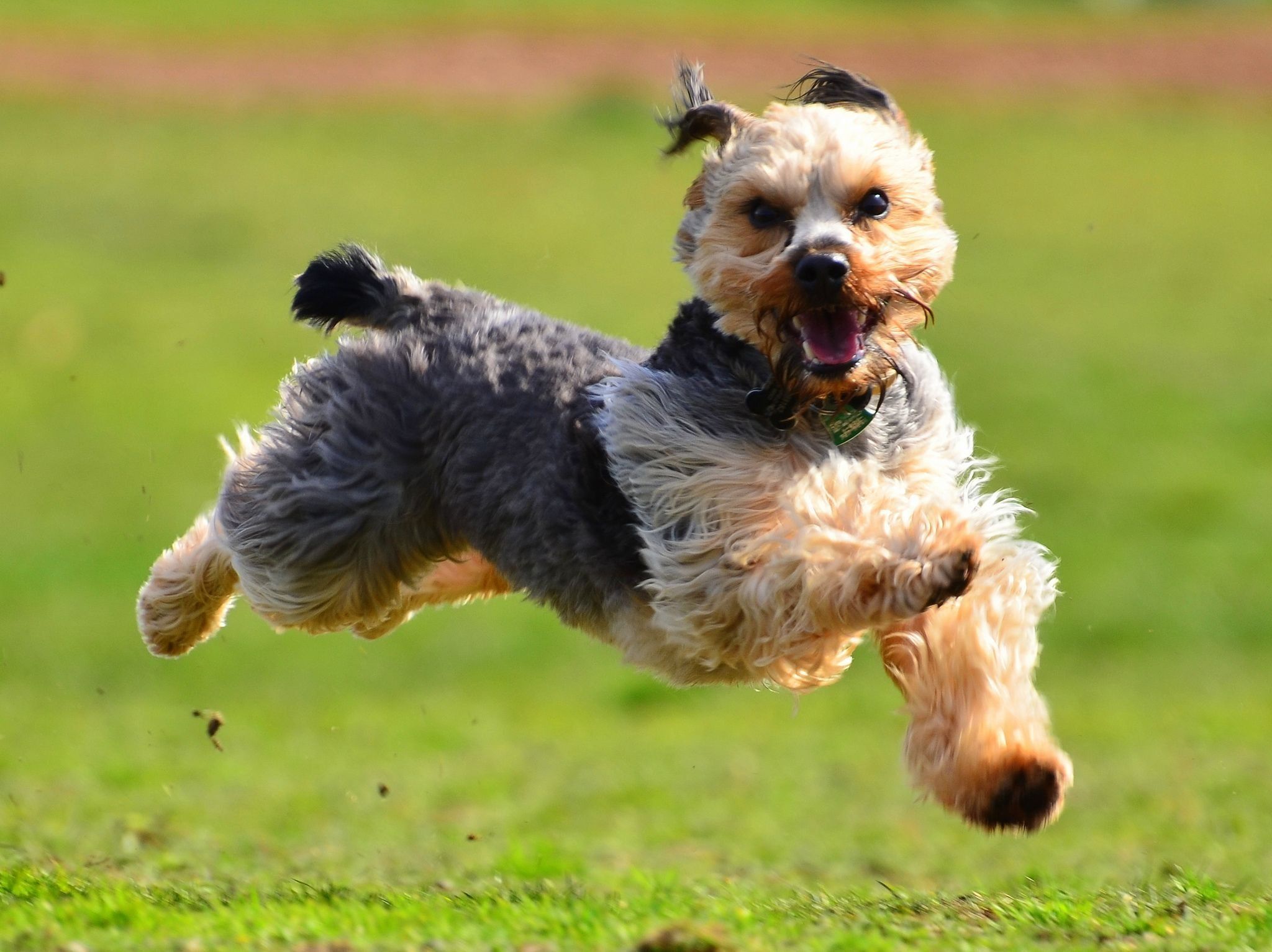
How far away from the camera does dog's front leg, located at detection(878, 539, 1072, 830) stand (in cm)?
Result: 543

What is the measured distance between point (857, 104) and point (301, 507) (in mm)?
2474

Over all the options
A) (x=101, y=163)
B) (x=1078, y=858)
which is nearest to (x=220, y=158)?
(x=101, y=163)

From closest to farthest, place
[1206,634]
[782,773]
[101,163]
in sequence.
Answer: [782,773]
[1206,634]
[101,163]

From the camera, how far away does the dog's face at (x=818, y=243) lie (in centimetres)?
557

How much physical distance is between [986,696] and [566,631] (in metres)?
11.7

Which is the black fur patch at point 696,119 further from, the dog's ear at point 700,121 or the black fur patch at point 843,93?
the black fur patch at point 843,93

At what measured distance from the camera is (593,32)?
43469mm

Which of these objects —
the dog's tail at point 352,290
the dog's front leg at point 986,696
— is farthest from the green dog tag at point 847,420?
the dog's tail at point 352,290

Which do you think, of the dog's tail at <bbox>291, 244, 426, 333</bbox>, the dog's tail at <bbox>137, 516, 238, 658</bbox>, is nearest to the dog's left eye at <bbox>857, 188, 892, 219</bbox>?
the dog's tail at <bbox>291, 244, 426, 333</bbox>

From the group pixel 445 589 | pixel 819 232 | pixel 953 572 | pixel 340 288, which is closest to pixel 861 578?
pixel 953 572

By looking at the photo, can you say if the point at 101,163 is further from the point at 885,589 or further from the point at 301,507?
the point at 885,589

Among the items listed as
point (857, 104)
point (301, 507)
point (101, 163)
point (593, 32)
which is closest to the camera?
point (857, 104)

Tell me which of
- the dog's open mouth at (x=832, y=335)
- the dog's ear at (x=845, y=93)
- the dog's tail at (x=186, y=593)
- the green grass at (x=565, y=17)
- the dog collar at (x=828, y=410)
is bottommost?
the dog's tail at (x=186, y=593)

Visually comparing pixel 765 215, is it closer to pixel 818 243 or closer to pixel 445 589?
pixel 818 243
